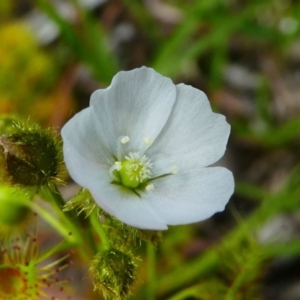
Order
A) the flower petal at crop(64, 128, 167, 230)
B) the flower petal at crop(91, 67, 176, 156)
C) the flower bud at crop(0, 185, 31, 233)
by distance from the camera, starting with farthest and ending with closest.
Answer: the flower bud at crop(0, 185, 31, 233)
the flower petal at crop(91, 67, 176, 156)
the flower petal at crop(64, 128, 167, 230)

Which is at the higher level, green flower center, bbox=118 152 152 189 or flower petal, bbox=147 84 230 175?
flower petal, bbox=147 84 230 175

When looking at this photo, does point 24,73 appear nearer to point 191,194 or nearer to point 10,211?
point 10,211

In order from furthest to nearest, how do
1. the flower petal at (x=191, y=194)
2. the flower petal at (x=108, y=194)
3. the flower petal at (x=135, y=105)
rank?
the flower petal at (x=135, y=105)
the flower petal at (x=191, y=194)
the flower petal at (x=108, y=194)

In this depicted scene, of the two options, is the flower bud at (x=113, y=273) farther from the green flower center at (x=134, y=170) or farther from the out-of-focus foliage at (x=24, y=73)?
the out-of-focus foliage at (x=24, y=73)

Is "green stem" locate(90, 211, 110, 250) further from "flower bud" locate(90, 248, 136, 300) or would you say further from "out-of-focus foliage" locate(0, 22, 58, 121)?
"out-of-focus foliage" locate(0, 22, 58, 121)

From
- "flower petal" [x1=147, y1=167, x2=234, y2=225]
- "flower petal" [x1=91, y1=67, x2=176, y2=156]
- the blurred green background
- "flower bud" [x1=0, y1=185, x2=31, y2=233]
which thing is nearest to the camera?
"flower petal" [x1=147, y1=167, x2=234, y2=225]

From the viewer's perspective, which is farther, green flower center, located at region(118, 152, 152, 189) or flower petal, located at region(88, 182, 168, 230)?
green flower center, located at region(118, 152, 152, 189)

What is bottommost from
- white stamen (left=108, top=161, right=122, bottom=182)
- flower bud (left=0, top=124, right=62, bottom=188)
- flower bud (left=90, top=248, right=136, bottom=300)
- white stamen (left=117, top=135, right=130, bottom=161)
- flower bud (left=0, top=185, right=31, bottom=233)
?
flower bud (left=0, top=185, right=31, bottom=233)

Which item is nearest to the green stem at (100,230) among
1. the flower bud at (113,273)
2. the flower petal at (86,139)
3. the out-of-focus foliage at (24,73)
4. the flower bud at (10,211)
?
the flower bud at (113,273)

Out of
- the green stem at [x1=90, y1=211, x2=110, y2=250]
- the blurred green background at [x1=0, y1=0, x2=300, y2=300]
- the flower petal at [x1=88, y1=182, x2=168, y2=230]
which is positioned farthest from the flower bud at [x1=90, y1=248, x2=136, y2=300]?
the blurred green background at [x1=0, y1=0, x2=300, y2=300]
